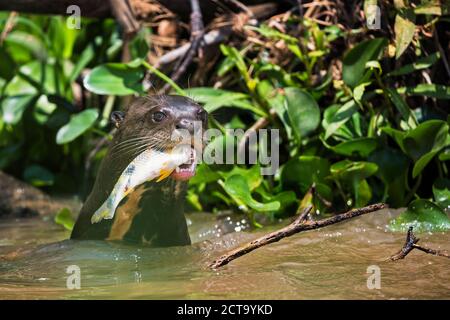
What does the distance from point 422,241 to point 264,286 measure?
0.82 metres

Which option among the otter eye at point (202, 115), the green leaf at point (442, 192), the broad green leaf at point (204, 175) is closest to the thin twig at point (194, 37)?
the broad green leaf at point (204, 175)

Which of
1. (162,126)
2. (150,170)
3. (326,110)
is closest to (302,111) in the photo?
(326,110)

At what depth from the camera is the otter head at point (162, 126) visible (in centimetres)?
288

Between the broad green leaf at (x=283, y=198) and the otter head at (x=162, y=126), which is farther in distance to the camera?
the broad green leaf at (x=283, y=198)

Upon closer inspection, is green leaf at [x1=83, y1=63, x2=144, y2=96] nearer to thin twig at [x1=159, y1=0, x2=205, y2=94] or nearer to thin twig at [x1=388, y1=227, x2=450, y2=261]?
thin twig at [x1=159, y1=0, x2=205, y2=94]

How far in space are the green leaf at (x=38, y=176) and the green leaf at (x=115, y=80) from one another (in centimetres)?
92

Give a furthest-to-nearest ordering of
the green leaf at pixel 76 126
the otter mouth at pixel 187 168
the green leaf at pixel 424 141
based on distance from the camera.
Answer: the green leaf at pixel 76 126 → the green leaf at pixel 424 141 → the otter mouth at pixel 187 168

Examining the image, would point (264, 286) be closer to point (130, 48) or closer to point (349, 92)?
point (349, 92)

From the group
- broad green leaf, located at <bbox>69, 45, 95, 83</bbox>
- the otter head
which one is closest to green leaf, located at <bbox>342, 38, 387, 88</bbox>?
the otter head

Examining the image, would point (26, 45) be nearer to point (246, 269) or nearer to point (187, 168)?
point (187, 168)

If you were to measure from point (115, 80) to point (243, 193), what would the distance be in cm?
97

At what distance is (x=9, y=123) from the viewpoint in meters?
4.63

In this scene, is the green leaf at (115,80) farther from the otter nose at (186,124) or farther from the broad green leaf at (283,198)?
the otter nose at (186,124)

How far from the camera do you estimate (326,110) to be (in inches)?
148
